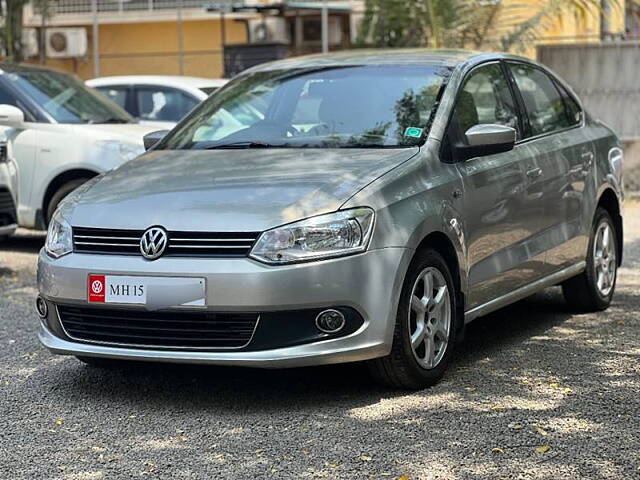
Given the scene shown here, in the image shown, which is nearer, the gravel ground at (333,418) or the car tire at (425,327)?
the gravel ground at (333,418)

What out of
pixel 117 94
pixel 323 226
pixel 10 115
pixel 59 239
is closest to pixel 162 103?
pixel 117 94

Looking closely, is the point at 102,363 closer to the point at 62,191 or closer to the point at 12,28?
the point at 62,191

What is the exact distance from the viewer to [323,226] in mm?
5324

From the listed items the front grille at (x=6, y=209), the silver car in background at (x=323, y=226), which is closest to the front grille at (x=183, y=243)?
the silver car in background at (x=323, y=226)

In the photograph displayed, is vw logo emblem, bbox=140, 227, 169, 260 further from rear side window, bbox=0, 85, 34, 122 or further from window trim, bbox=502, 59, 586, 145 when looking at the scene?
rear side window, bbox=0, 85, 34, 122

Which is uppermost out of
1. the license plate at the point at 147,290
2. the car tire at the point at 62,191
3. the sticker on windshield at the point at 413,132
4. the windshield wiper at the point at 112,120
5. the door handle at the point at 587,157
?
the sticker on windshield at the point at 413,132

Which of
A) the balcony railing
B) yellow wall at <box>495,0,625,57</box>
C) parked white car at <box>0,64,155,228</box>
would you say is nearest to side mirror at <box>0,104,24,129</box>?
parked white car at <box>0,64,155,228</box>

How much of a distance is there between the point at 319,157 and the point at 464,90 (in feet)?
3.46

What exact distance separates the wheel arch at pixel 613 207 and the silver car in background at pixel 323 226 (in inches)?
35.7

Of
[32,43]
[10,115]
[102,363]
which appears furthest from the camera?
[32,43]

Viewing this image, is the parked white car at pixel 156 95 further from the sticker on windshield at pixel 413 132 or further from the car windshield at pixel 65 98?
the sticker on windshield at pixel 413 132

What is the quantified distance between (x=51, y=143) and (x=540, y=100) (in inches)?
196

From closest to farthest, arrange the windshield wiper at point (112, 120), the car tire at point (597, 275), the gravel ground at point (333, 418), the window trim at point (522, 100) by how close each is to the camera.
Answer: the gravel ground at point (333, 418), the window trim at point (522, 100), the car tire at point (597, 275), the windshield wiper at point (112, 120)

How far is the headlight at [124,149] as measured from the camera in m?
10.7
